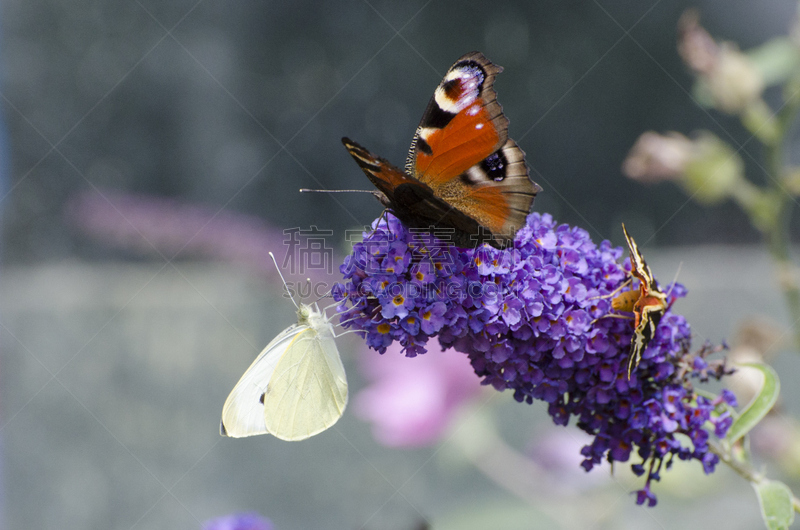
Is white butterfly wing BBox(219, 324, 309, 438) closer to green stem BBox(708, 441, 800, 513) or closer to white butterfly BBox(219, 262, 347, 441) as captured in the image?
white butterfly BBox(219, 262, 347, 441)

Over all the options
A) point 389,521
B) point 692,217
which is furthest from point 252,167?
point 692,217

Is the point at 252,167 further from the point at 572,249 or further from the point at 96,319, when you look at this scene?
the point at 572,249

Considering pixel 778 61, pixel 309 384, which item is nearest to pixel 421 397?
pixel 309 384

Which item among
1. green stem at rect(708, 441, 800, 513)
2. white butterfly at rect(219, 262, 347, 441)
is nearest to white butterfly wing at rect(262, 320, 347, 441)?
white butterfly at rect(219, 262, 347, 441)

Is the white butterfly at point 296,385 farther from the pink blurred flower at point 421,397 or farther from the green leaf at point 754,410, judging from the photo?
the green leaf at point 754,410

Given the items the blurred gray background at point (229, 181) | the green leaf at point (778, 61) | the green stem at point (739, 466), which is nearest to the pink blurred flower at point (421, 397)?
the blurred gray background at point (229, 181)

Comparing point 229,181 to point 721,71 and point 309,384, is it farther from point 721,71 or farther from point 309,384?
point 721,71
